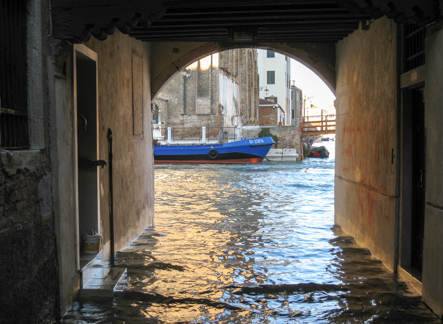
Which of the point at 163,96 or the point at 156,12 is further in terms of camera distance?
the point at 163,96

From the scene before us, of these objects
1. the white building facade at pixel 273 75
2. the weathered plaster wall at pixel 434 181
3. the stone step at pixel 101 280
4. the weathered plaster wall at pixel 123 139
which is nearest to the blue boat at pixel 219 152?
the weathered plaster wall at pixel 123 139

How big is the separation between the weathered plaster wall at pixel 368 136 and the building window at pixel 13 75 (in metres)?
3.96

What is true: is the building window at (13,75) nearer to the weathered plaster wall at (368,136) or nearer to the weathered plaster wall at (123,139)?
the weathered plaster wall at (123,139)

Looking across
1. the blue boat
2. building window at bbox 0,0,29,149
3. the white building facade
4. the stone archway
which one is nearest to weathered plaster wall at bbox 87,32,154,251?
the stone archway

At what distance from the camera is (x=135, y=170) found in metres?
8.44

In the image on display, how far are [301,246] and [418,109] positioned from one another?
111 inches

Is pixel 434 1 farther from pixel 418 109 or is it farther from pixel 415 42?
pixel 418 109

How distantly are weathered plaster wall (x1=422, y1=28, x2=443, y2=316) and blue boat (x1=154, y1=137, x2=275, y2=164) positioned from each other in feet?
92.8

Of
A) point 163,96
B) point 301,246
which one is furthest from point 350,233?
point 163,96

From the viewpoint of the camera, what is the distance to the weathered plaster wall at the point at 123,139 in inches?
250

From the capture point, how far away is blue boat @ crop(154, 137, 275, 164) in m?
33.1

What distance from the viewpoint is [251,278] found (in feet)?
19.2

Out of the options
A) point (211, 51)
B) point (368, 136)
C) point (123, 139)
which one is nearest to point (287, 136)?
point (211, 51)

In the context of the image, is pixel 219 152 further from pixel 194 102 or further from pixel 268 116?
pixel 268 116
